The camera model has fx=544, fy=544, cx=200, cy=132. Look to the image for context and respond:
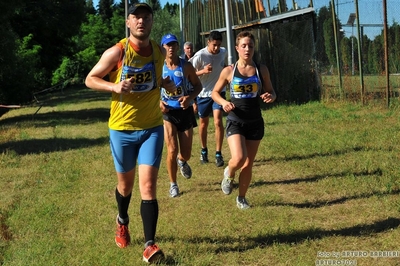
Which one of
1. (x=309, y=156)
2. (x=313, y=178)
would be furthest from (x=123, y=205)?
(x=309, y=156)

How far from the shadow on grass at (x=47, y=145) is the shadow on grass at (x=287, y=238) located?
7577 mm

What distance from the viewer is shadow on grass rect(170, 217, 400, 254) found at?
534 cm

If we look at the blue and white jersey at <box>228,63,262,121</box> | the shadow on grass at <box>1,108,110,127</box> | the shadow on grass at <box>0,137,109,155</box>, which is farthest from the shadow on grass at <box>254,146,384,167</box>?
the shadow on grass at <box>1,108,110,127</box>

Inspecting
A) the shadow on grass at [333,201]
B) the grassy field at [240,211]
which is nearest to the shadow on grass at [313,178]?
the grassy field at [240,211]

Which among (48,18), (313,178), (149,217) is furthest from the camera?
(48,18)

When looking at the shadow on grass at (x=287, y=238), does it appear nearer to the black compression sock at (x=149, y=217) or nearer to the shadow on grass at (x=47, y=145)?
the black compression sock at (x=149, y=217)

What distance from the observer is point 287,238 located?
216 inches

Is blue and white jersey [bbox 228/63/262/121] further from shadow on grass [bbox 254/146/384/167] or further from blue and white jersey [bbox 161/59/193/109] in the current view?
shadow on grass [bbox 254/146/384/167]

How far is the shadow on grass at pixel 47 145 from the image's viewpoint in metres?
12.3

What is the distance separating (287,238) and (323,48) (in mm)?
11152

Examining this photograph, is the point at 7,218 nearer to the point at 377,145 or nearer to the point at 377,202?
the point at 377,202

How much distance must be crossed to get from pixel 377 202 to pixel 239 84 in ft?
7.08

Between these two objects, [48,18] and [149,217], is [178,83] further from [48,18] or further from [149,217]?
[48,18]

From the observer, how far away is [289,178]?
813 cm
